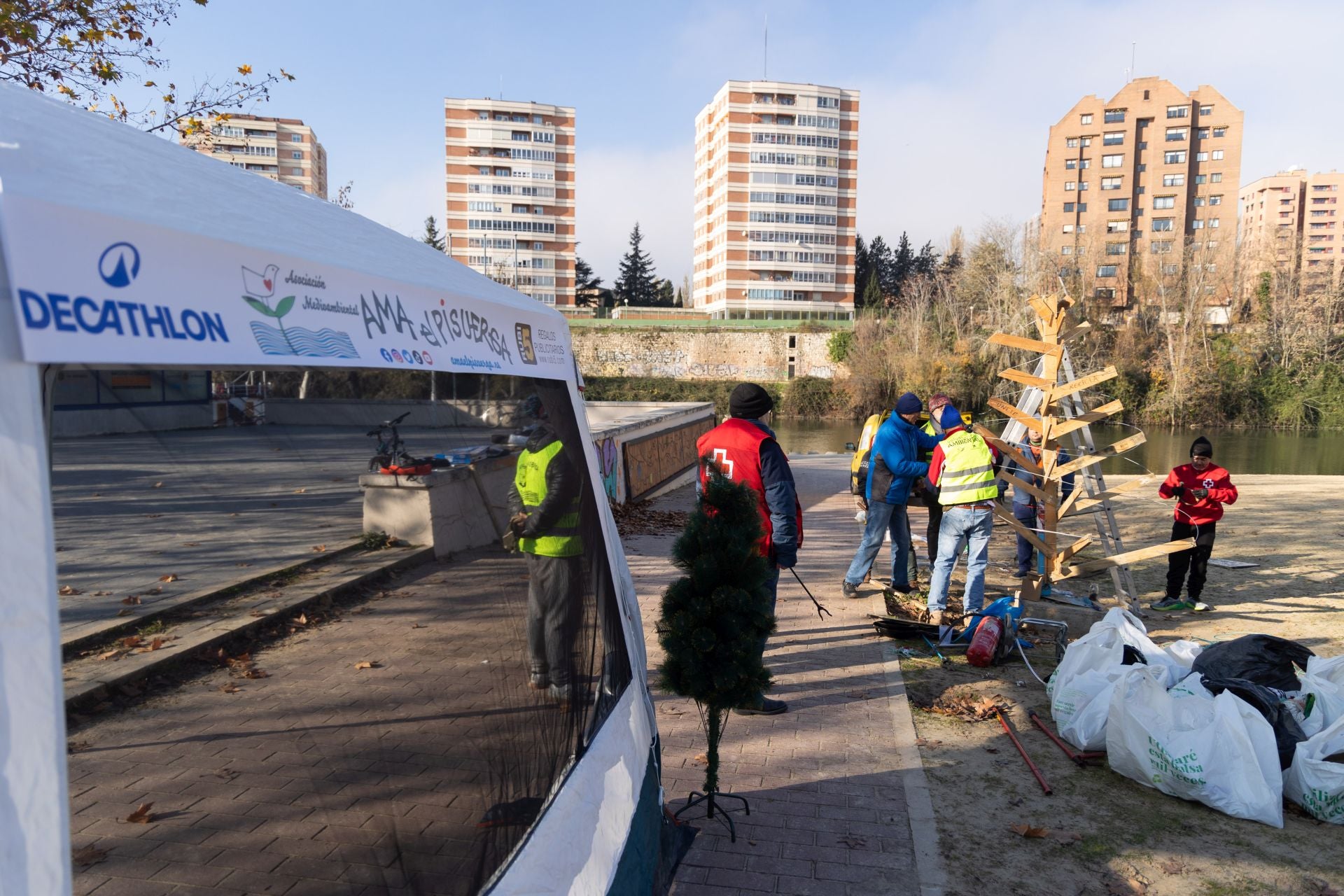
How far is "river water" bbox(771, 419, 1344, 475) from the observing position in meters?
31.0

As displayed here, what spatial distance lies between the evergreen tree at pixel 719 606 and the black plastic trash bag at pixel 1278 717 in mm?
2705

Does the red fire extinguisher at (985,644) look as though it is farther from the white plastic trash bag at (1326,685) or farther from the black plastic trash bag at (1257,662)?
the white plastic trash bag at (1326,685)

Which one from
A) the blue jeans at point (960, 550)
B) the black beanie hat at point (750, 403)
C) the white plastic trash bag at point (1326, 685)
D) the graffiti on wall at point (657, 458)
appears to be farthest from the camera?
the graffiti on wall at point (657, 458)

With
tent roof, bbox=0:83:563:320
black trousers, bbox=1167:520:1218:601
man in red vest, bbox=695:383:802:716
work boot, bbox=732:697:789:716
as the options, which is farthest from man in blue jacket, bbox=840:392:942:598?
tent roof, bbox=0:83:563:320

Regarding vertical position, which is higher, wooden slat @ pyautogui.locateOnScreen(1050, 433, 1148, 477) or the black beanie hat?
the black beanie hat

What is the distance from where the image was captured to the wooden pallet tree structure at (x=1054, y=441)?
782 cm

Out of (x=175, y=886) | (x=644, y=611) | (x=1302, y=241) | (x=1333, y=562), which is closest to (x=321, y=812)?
(x=175, y=886)

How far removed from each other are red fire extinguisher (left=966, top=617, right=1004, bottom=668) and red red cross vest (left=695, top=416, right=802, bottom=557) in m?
2.29

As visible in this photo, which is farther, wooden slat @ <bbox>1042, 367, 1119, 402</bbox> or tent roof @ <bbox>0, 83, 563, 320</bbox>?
wooden slat @ <bbox>1042, 367, 1119, 402</bbox>

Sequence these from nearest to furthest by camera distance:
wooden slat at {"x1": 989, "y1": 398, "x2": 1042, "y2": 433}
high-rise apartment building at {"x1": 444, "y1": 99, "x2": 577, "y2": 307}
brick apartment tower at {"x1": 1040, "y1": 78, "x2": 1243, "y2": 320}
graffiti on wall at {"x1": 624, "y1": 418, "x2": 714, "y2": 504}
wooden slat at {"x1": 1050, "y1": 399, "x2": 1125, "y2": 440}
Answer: wooden slat at {"x1": 1050, "y1": 399, "x2": 1125, "y2": 440} < wooden slat at {"x1": 989, "y1": 398, "x2": 1042, "y2": 433} < graffiti on wall at {"x1": 624, "y1": 418, "x2": 714, "y2": 504} < brick apartment tower at {"x1": 1040, "y1": 78, "x2": 1243, "y2": 320} < high-rise apartment building at {"x1": 444, "y1": 99, "x2": 577, "y2": 307}

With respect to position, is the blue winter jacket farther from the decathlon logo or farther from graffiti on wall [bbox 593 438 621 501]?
the decathlon logo

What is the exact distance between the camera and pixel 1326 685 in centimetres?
490

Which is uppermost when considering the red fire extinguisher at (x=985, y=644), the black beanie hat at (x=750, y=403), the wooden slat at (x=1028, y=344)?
the wooden slat at (x=1028, y=344)

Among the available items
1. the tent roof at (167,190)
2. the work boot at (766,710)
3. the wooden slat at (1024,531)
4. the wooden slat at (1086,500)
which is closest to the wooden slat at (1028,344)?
the wooden slat at (1086,500)
